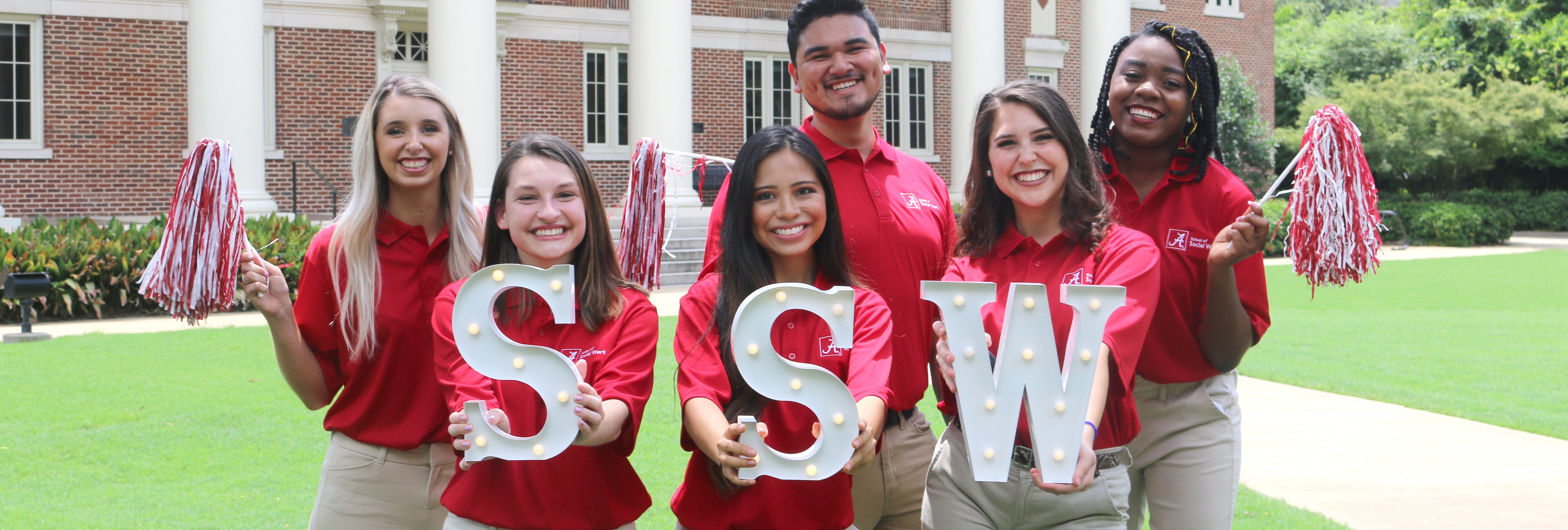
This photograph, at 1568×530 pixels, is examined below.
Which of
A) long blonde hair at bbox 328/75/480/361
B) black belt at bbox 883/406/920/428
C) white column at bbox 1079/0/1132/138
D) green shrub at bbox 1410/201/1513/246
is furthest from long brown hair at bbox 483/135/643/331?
green shrub at bbox 1410/201/1513/246

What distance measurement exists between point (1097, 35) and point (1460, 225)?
485 inches

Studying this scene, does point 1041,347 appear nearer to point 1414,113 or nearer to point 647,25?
point 647,25

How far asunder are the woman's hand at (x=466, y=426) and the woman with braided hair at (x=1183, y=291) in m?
1.64

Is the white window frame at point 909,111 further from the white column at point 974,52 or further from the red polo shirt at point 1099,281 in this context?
the red polo shirt at point 1099,281

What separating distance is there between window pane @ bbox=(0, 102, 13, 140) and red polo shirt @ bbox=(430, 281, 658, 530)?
56.7 feet

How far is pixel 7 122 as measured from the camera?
16.6m

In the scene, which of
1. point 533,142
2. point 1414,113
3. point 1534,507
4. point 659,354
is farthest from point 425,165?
point 1414,113

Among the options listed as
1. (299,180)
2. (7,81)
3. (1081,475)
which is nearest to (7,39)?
(7,81)

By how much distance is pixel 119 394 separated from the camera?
25.4ft

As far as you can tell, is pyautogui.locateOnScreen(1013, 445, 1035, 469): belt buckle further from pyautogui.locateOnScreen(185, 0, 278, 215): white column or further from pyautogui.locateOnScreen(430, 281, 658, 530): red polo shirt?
pyautogui.locateOnScreen(185, 0, 278, 215): white column

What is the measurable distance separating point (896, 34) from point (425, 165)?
2096cm

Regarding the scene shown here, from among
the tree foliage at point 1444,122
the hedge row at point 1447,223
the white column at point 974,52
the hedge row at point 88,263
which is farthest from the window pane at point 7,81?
the tree foliage at point 1444,122

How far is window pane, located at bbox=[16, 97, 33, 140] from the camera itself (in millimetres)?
16703

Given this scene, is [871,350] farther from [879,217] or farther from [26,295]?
[26,295]
